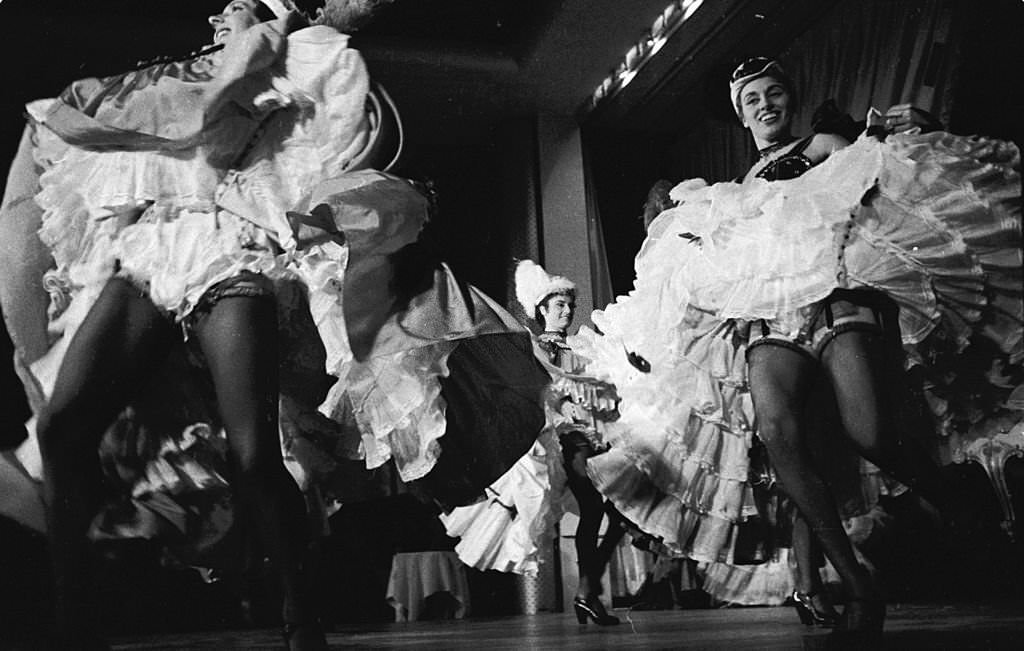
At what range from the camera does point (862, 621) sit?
1.37 meters

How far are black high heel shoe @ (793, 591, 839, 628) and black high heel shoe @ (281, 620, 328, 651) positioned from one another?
800mm

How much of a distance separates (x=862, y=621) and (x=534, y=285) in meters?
0.76

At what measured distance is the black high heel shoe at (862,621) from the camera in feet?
4.44

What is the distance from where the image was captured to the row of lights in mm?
1794

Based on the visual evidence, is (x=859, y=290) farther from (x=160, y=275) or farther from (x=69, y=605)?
(x=69, y=605)

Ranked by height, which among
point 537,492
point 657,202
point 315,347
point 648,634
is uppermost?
point 657,202

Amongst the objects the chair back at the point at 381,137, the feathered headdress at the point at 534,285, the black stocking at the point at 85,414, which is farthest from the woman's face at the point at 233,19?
the feathered headdress at the point at 534,285

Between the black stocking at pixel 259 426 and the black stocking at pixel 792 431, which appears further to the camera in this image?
the black stocking at pixel 792 431

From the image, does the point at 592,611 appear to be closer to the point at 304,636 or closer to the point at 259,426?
the point at 304,636

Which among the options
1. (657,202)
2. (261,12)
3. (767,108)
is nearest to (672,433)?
(657,202)

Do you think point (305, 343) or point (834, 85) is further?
point (834, 85)

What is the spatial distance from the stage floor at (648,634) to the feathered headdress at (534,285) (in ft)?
1.77

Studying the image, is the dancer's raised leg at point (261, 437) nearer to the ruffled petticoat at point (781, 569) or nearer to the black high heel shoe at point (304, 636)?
the black high heel shoe at point (304, 636)

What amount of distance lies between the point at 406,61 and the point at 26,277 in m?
0.76
